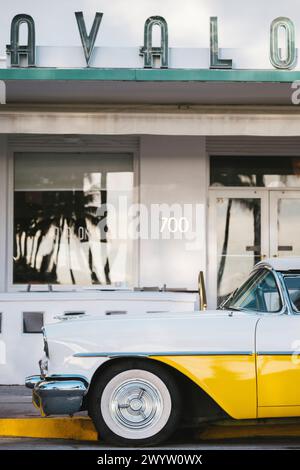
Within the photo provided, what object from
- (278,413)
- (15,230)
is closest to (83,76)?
(15,230)

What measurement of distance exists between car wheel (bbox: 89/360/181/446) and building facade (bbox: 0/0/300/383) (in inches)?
212

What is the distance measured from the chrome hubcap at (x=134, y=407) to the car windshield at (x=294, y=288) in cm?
125

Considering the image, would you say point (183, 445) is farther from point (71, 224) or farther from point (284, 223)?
point (284, 223)

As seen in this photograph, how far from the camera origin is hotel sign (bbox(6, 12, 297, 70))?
1183 cm

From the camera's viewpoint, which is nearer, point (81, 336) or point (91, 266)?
point (81, 336)

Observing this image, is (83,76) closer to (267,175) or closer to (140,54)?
(140,54)

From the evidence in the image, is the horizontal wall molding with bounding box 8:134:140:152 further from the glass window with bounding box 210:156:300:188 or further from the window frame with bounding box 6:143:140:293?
the glass window with bounding box 210:156:300:188

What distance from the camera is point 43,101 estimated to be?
12172 millimetres

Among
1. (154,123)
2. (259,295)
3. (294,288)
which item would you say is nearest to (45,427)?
(259,295)

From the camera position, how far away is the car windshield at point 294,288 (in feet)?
24.0

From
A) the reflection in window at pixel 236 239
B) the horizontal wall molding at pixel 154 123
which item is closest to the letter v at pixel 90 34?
the horizontal wall molding at pixel 154 123

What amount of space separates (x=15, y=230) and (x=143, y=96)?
3354 mm

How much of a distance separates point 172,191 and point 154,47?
2.41m

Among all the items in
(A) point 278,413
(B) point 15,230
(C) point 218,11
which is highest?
(C) point 218,11
